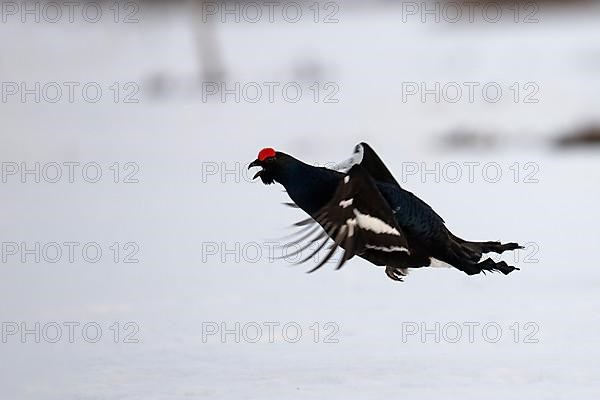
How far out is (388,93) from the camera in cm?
1266

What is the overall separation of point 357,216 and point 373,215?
0.24ft

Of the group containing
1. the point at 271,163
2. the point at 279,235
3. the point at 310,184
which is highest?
the point at 279,235

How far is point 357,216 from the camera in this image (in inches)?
166

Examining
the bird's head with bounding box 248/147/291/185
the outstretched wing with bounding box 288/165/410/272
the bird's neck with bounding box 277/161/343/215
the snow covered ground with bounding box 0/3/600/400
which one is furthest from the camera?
the bird's head with bounding box 248/147/291/185

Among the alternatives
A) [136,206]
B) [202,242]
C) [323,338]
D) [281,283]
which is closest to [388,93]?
[136,206]

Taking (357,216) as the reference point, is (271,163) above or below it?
above

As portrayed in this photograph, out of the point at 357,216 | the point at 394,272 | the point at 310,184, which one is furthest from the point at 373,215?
the point at 394,272

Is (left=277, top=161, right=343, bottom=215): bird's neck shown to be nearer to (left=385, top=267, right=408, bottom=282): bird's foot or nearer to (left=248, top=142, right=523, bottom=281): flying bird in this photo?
(left=248, top=142, right=523, bottom=281): flying bird

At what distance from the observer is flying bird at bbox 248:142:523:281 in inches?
166

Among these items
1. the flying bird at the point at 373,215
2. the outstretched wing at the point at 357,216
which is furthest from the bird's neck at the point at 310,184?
the outstretched wing at the point at 357,216

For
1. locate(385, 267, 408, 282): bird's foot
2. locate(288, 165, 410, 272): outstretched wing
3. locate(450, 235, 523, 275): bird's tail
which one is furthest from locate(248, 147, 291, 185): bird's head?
locate(450, 235, 523, 275): bird's tail

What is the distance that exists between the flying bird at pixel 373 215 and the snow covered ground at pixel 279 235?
357 mm

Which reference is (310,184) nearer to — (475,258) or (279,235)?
(475,258)

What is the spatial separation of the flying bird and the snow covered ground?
1.17 feet
